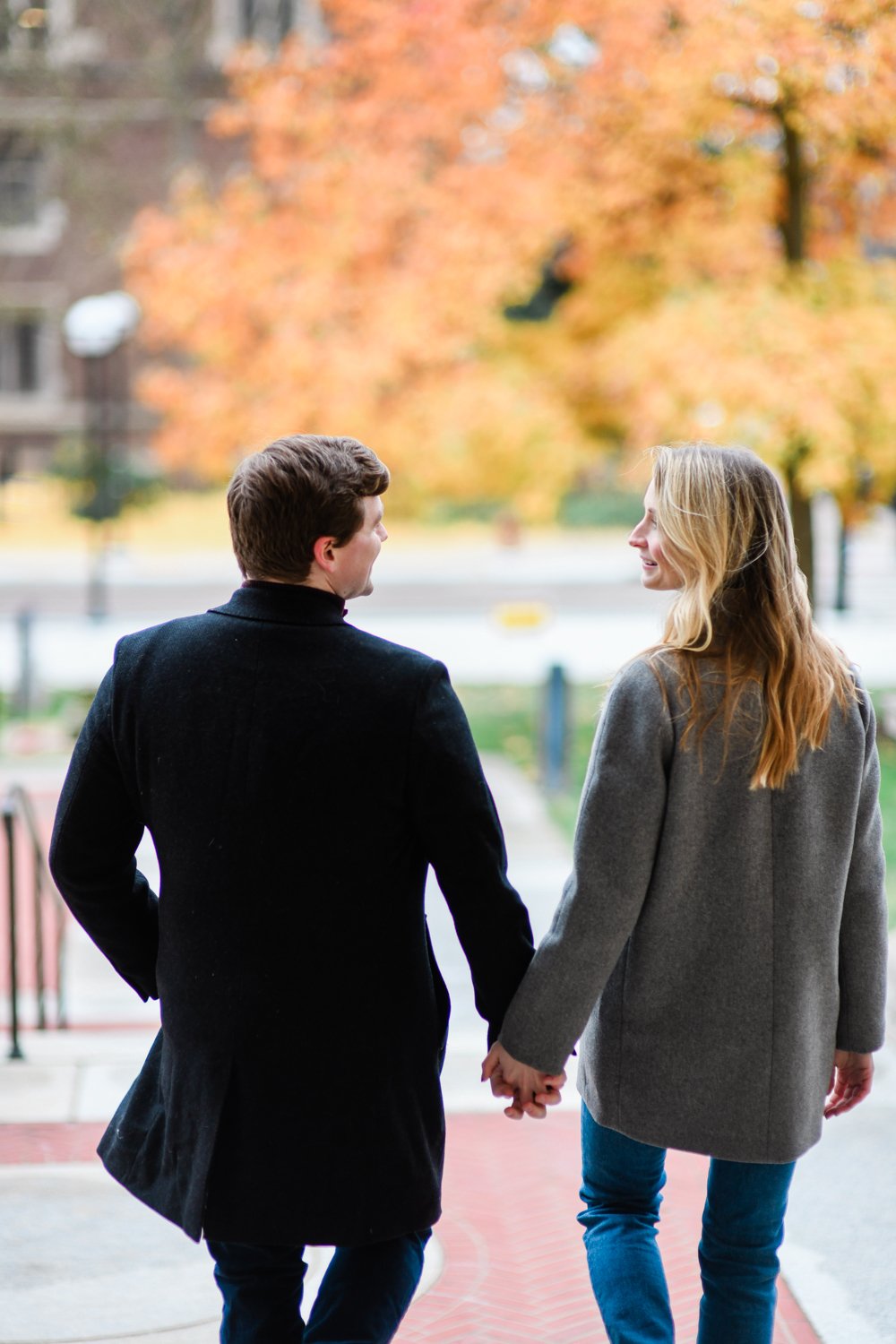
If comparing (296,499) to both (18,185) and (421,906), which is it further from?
(18,185)

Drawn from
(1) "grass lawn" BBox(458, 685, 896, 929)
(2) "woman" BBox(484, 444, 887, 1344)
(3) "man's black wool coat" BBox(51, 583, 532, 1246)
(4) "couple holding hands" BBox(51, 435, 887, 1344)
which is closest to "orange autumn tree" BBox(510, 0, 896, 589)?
(1) "grass lawn" BBox(458, 685, 896, 929)

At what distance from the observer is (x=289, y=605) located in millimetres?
2238

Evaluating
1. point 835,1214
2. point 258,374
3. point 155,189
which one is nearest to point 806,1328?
point 835,1214

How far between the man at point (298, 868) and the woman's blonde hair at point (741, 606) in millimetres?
417

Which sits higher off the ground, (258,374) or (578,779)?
(258,374)

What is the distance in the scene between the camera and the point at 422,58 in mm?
11031

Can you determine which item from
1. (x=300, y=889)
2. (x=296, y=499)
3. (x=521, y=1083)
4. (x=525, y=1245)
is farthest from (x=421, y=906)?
(x=525, y=1245)

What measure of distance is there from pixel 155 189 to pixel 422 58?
53.6 feet

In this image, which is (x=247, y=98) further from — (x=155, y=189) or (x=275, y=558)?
(x=155, y=189)

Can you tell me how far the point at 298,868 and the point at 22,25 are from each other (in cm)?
1365

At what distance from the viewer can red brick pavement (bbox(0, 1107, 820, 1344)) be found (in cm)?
329

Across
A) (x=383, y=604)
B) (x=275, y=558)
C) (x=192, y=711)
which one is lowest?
(x=383, y=604)

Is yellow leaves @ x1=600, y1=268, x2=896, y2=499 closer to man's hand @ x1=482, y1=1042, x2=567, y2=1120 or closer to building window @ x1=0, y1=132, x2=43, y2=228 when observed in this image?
man's hand @ x1=482, y1=1042, x2=567, y2=1120

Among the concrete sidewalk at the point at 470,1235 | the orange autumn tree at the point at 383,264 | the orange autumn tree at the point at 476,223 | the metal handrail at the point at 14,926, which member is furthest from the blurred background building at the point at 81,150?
the concrete sidewalk at the point at 470,1235
